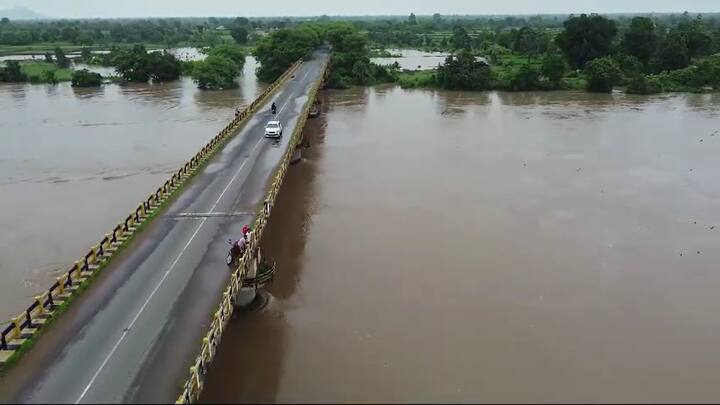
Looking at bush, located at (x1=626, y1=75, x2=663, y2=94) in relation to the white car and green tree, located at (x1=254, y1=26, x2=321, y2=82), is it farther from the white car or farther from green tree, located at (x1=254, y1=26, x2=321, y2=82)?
the white car

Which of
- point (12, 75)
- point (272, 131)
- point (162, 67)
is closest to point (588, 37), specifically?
point (162, 67)

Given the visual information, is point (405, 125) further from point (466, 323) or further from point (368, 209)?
point (466, 323)

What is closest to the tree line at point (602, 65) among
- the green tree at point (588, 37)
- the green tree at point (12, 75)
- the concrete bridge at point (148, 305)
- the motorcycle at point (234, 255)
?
the green tree at point (588, 37)

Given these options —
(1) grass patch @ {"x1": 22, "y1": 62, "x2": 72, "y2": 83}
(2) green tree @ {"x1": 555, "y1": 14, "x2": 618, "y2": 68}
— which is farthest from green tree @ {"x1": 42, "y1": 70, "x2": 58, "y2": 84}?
(2) green tree @ {"x1": 555, "y1": 14, "x2": 618, "y2": 68}

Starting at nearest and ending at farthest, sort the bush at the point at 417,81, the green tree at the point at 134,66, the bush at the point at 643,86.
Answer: the bush at the point at 643,86, the bush at the point at 417,81, the green tree at the point at 134,66

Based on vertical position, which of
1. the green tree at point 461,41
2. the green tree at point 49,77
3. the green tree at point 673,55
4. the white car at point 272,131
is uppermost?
the green tree at point 461,41

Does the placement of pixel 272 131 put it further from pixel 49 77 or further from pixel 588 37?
pixel 588 37

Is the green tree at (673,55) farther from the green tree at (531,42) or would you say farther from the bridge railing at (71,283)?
the bridge railing at (71,283)

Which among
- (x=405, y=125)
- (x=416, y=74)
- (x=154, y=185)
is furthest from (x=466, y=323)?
(x=416, y=74)
